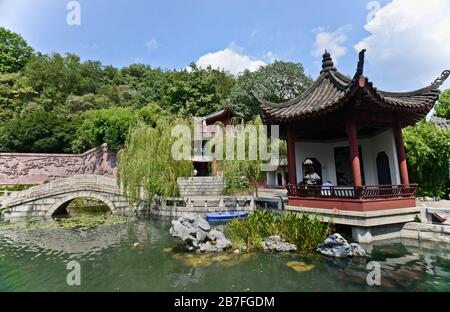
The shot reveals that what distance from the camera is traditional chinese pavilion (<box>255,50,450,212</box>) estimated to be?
21.0 ft

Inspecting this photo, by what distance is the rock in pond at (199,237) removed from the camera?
6594 millimetres

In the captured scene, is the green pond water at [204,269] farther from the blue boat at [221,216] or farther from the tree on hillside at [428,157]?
the tree on hillside at [428,157]

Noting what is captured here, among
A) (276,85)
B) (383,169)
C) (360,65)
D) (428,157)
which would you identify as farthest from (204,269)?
(276,85)

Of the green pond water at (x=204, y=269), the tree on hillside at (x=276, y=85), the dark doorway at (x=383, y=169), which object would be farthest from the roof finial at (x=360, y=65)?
the tree on hillside at (x=276, y=85)

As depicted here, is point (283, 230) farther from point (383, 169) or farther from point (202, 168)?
point (202, 168)

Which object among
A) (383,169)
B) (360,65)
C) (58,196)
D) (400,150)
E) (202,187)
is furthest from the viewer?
(202,187)

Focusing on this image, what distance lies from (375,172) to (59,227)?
13523 millimetres

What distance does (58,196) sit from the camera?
15.0 m

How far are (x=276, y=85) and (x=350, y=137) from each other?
22.2 metres

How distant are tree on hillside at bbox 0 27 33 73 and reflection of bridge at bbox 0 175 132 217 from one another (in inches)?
987

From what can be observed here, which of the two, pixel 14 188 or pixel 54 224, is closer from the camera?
pixel 54 224

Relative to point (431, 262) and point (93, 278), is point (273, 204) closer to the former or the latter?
point (431, 262)

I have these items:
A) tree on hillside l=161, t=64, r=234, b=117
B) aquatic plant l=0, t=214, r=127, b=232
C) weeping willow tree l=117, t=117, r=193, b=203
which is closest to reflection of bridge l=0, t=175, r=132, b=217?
aquatic plant l=0, t=214, r=127, b=232

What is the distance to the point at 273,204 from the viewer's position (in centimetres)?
1263
